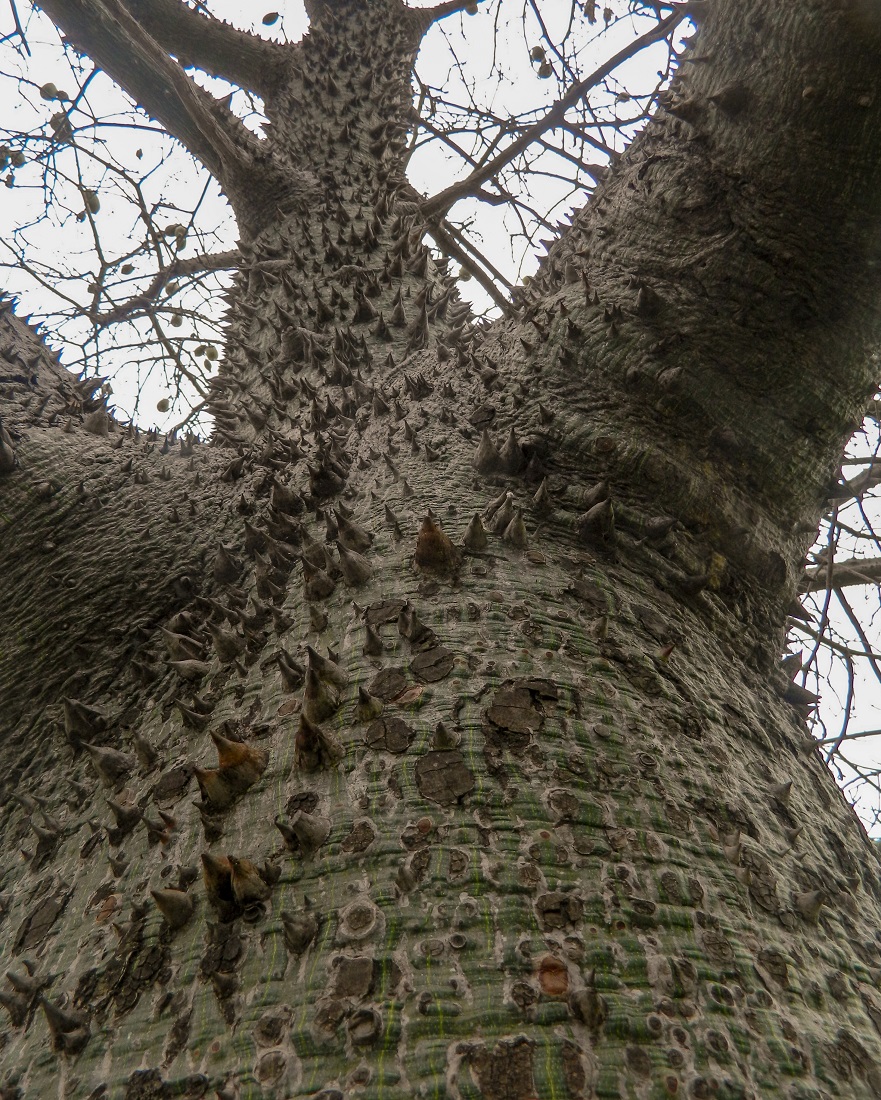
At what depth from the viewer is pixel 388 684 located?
1425 millimetres

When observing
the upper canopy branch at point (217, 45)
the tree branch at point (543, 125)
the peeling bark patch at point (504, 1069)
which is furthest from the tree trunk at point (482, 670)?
the upper canopy branch at point (217, 45)

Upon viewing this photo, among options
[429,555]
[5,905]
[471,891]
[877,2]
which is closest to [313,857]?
[471,891]

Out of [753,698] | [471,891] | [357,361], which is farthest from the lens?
[357,361]

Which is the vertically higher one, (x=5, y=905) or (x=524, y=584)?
(x=524, y=584)

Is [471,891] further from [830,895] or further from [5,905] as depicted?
[5,905]

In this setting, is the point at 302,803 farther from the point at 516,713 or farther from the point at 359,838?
the point at 516,713

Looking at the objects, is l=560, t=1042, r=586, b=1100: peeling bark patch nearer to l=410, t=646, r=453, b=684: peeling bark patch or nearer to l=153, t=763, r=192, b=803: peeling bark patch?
l=410, t=646, r=453, b=684: peeling bark patch

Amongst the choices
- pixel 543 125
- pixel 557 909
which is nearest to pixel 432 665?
pixel 557 909

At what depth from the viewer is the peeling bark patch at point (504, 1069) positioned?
90 centimetres

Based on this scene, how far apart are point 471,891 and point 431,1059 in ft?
0.69

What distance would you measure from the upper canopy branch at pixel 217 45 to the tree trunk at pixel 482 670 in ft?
5.53

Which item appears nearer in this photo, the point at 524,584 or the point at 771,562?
the point at 524,584

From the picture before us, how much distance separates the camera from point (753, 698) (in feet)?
5.89

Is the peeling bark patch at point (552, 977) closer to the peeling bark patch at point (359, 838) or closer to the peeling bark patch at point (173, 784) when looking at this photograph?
the peeling bark patch at point (359, 838)
